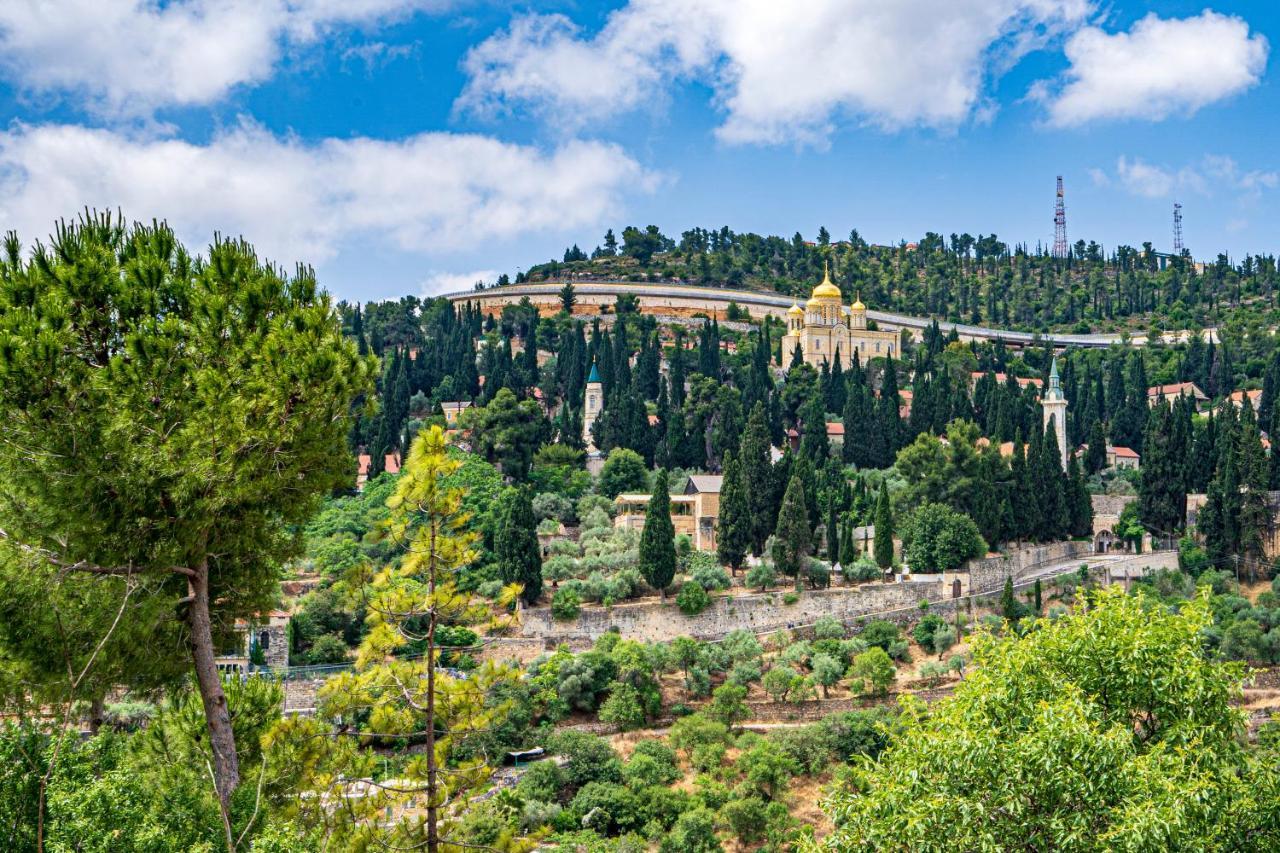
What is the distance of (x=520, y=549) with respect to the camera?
32.5 meters

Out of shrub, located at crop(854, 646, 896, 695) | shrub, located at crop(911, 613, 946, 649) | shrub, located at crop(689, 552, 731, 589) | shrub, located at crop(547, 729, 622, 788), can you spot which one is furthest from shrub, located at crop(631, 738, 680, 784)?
shrub, located at crop(911, 613, 946, 649)

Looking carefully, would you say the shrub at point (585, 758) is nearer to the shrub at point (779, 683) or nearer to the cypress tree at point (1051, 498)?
the shrub at point (779, 683)

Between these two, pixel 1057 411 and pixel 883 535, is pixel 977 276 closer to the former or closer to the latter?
pixel 1057 411

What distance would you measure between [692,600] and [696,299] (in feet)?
174

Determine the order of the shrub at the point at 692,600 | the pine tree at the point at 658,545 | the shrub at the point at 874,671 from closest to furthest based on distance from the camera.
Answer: the shrub at the point at 874,671
the shrub at the point at 692,600
the pine tree at the point at 658,545

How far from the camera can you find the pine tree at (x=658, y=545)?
33.1 metres

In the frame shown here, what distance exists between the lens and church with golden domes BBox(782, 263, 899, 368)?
2564 inches

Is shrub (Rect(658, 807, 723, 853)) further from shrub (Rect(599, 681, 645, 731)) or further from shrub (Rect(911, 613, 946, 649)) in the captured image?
shrub (Rect(911, 613, 946, 649))

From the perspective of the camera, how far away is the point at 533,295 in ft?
273

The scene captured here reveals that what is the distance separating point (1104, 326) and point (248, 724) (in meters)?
84.2

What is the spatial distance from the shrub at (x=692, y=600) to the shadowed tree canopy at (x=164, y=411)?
23.0 m

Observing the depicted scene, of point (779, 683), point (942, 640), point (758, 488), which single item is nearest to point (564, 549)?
point (758, 488)

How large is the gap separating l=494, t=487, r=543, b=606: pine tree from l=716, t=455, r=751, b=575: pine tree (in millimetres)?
6155

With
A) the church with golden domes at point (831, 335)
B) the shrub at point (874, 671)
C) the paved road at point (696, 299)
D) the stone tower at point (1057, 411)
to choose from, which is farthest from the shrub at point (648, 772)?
the paved road at point (696, 299)
